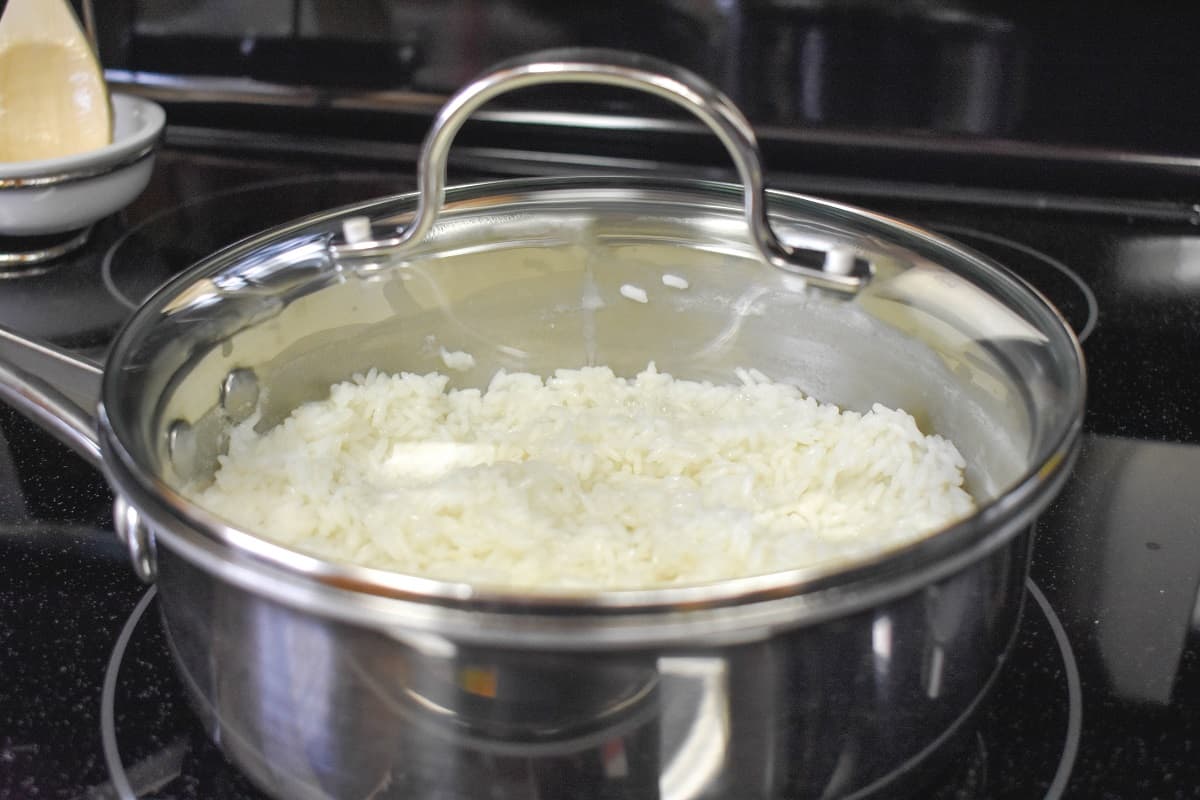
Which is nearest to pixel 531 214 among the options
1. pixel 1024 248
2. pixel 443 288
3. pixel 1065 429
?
pixel 443 288

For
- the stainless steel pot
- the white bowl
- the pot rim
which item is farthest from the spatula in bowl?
the pot rim

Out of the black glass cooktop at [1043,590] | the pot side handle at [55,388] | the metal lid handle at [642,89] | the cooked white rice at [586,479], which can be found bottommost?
the black glass cooktop at [1043,590]

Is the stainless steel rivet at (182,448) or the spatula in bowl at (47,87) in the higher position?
the spatula in bowl at (47,87)

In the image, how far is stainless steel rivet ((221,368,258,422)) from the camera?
2.17 feet

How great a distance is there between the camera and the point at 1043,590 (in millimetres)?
676

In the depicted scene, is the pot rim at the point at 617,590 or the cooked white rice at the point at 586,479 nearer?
the pot rim at the point at 617,590

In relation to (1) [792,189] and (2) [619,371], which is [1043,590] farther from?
(1) [792,189]

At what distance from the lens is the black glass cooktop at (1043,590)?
0.57m

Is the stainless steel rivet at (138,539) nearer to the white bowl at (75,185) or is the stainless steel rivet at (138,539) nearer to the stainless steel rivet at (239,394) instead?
the stainless steel rivet at (239,394)

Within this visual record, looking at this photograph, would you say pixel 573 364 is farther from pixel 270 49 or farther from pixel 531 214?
pixel 270 49

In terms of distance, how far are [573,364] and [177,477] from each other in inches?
11.2

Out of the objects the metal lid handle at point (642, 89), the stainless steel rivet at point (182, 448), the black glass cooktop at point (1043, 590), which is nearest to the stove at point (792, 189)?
the black glass cooktop at point (1043, 590)

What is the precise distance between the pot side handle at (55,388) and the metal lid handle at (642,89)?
7.0 inches

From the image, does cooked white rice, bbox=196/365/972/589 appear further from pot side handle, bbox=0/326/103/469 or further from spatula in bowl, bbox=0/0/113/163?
spatula in bowl, bbox=0/0/113/163
